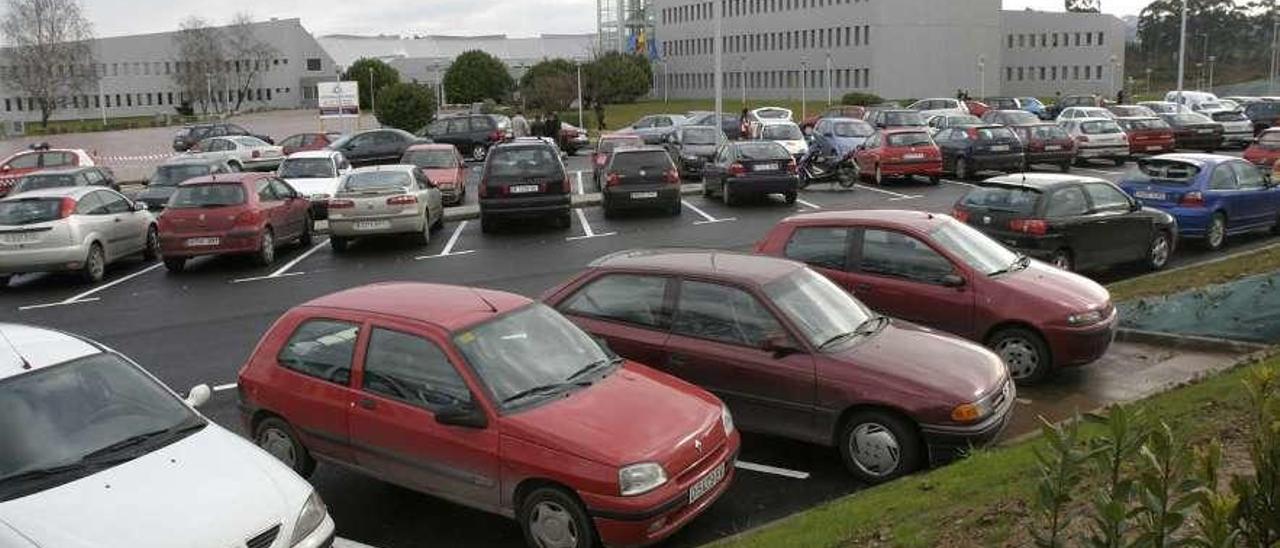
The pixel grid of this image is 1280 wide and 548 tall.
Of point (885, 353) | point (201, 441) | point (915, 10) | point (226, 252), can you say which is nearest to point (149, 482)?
point (201, 441)

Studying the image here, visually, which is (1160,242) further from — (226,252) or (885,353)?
(226,252)

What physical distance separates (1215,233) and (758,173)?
9287 millimetres

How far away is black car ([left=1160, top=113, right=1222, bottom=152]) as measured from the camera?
3444 cm

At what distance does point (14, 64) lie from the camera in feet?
283

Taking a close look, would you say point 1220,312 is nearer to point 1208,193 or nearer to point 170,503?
point 1208,193

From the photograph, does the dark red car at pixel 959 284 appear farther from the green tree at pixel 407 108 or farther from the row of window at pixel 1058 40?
the row of window at pixel 1058 40

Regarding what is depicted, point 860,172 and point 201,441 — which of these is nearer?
point 201,441

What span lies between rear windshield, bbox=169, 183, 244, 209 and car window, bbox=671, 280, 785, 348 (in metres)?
11.7

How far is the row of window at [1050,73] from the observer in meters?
96.7

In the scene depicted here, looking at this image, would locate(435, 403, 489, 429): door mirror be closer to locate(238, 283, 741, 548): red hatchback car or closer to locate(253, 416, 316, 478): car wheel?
locate(238, 283, 741, 548): red hatchback car

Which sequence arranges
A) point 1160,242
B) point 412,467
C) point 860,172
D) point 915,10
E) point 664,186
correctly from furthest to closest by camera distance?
point 915,10
point 860,172
point 664,186
point 1160,242
point 412,467

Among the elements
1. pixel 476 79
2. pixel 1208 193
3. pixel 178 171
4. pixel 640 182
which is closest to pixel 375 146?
pixel 178 171

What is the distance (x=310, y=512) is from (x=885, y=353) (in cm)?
415

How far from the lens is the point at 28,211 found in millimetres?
16594
